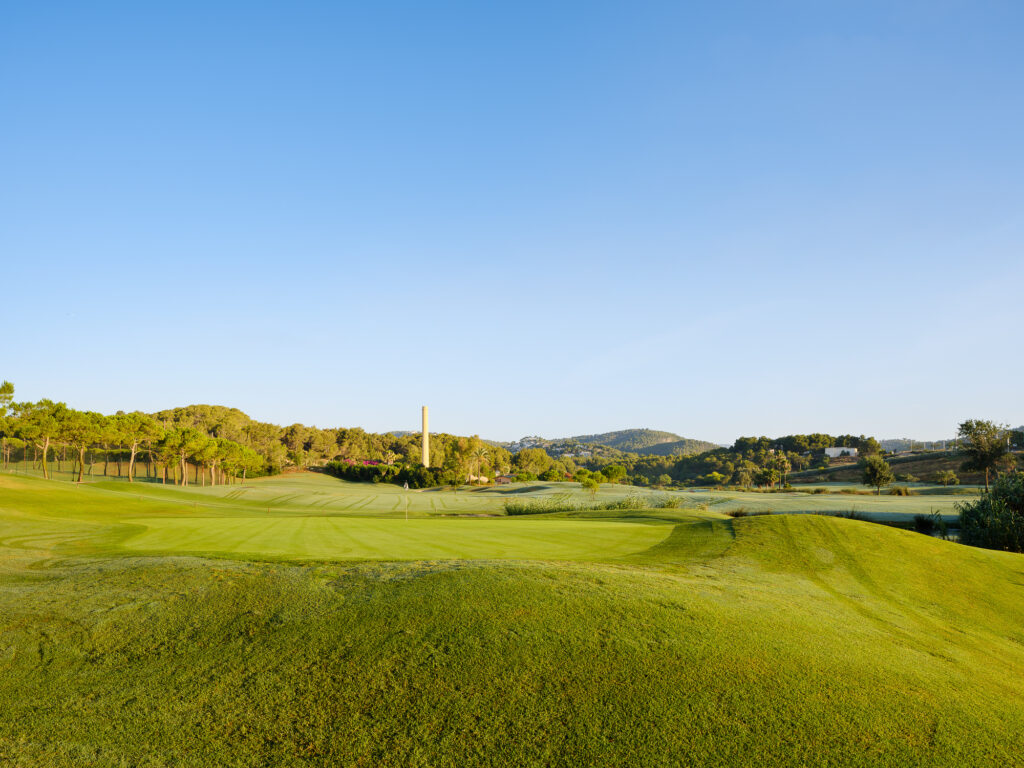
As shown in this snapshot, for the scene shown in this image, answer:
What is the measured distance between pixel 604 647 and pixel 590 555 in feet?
28.1

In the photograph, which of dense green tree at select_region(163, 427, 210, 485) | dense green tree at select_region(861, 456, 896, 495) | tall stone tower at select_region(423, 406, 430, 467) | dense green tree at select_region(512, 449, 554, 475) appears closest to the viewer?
dense green tree at select_region(861, 456, 896, 495)

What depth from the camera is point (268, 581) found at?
29.8 ft

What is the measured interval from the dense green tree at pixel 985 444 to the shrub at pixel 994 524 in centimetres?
4613

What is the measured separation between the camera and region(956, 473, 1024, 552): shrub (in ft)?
61.8

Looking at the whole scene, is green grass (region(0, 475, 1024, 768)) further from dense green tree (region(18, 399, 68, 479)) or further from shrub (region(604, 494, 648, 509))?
dense green tree (region(18, 399, 68, 479))

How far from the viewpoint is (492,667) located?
5828mm

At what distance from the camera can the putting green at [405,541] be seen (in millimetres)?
15117

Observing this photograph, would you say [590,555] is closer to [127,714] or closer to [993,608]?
[993,608]

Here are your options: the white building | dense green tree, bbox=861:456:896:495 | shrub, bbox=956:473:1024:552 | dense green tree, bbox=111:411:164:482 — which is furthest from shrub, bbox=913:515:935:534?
the white building

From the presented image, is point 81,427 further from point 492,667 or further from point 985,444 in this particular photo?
point 985,444

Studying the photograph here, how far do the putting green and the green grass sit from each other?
3801 mm

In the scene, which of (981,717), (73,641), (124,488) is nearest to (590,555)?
(981,717)

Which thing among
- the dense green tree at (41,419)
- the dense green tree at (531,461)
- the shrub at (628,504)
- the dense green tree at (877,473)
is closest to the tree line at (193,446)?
the dense green tree at (41,419)

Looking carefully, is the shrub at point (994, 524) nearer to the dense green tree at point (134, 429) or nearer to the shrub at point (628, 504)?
the shrub at point (628, 504)
